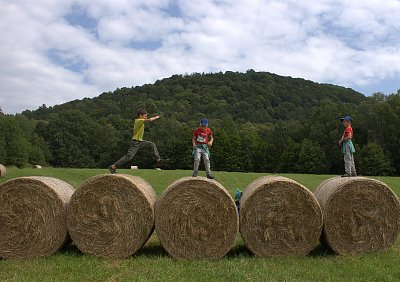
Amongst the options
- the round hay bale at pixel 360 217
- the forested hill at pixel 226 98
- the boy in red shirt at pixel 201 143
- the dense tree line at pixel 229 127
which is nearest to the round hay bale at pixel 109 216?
the round hay bale at pixel 360 217

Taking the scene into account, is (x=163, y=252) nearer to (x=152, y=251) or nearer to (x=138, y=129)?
(x=152, y=251)

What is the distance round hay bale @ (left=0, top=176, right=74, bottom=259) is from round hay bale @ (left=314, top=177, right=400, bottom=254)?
4775 millimetres

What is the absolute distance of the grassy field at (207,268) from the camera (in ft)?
20.6

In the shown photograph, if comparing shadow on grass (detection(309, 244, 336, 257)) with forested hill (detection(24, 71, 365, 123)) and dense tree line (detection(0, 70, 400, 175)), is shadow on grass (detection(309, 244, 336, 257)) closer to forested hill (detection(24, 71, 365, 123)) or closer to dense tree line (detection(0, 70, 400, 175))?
dense tree line (detection(0, 70, 400, 175))

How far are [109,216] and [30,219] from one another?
138 cm

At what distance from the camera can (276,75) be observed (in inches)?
4262

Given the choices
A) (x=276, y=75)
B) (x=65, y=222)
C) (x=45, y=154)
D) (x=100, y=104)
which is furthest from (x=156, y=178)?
(x=276, y=75)

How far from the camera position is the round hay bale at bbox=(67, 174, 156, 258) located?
7742 mm

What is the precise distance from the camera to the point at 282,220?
7848mm

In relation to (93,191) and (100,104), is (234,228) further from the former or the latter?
(100,104)

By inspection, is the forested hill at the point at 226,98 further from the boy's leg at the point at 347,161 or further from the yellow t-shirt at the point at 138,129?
the boy's leg at the point at 347,161

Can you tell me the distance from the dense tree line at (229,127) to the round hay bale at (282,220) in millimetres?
50366

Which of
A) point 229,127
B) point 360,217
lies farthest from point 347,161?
point 229,127

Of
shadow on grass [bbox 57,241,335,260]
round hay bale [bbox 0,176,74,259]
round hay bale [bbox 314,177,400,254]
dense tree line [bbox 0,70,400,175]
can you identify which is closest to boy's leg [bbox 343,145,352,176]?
round hay bale [bbox 314,177,400,254]
